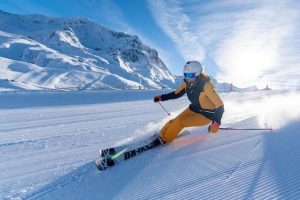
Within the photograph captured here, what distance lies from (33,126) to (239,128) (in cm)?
544

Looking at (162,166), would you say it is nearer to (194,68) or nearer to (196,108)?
(196,108)

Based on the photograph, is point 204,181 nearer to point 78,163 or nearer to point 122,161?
point 122,161

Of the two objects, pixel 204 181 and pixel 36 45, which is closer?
pixel 204 181

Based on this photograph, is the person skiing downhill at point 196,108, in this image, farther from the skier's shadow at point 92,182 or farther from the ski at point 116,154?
the skier's shadow at point 92,182

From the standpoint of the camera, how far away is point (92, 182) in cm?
480

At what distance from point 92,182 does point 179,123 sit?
230 centimetres

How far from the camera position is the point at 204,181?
4.38m

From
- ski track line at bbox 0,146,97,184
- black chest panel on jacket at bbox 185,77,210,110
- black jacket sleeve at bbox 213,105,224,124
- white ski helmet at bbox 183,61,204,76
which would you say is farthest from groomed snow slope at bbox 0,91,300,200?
white ski helmet at bbox 183,61,204,76

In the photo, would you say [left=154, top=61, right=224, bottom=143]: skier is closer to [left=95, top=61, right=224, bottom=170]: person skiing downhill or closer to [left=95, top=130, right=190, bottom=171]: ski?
[left=95, top=61, right=224, bottom=170]: person skiing downhill

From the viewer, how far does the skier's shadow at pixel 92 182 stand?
4402 millimetres

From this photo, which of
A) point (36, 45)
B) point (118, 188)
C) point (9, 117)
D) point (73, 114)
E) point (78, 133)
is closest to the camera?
point (118, 188)

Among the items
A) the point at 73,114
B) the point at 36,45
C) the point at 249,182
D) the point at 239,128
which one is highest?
the point at 36,45

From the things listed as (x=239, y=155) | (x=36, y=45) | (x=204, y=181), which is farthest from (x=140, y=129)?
(x=36, y=45)

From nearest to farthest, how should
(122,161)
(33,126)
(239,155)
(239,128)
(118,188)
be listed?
(118,188) → (239,155) → (122,161) → (239,128) → (33,126)
